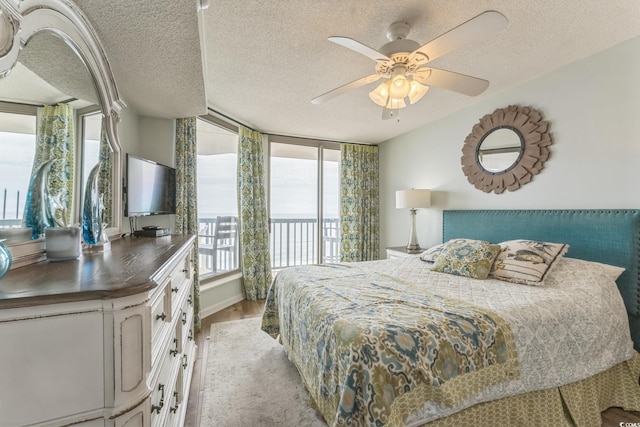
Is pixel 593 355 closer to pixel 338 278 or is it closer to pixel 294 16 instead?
pixel 338 278

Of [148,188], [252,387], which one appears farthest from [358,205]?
[252,387]

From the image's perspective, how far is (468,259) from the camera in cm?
234

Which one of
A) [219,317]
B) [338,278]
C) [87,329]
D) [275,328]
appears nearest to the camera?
[87,329]

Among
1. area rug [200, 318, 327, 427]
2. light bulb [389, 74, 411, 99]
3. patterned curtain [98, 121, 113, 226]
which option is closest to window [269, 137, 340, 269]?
area rug [200, 318, 327, 427]

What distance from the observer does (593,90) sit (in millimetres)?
2281

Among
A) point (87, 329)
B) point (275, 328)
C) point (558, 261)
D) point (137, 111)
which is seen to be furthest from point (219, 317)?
point (558, 261)

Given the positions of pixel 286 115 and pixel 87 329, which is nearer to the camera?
pixel 87 329

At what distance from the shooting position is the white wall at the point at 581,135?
210 cm

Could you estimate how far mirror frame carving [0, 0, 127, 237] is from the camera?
88 centimetres

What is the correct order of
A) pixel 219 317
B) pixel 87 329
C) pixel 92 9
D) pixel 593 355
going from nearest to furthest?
pixel 87 329, pixel 92 9, pixel 593 355, pixel 219 317

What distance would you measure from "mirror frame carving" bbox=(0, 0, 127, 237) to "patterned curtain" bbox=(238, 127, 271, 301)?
1.87 m

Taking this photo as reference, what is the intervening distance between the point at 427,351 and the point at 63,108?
188 cm

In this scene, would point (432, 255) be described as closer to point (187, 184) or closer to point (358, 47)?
point (358, 47)

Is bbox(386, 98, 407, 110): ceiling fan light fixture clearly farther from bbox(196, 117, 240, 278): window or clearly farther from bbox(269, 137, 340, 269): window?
bbox(269, 137, 340, 269): window
